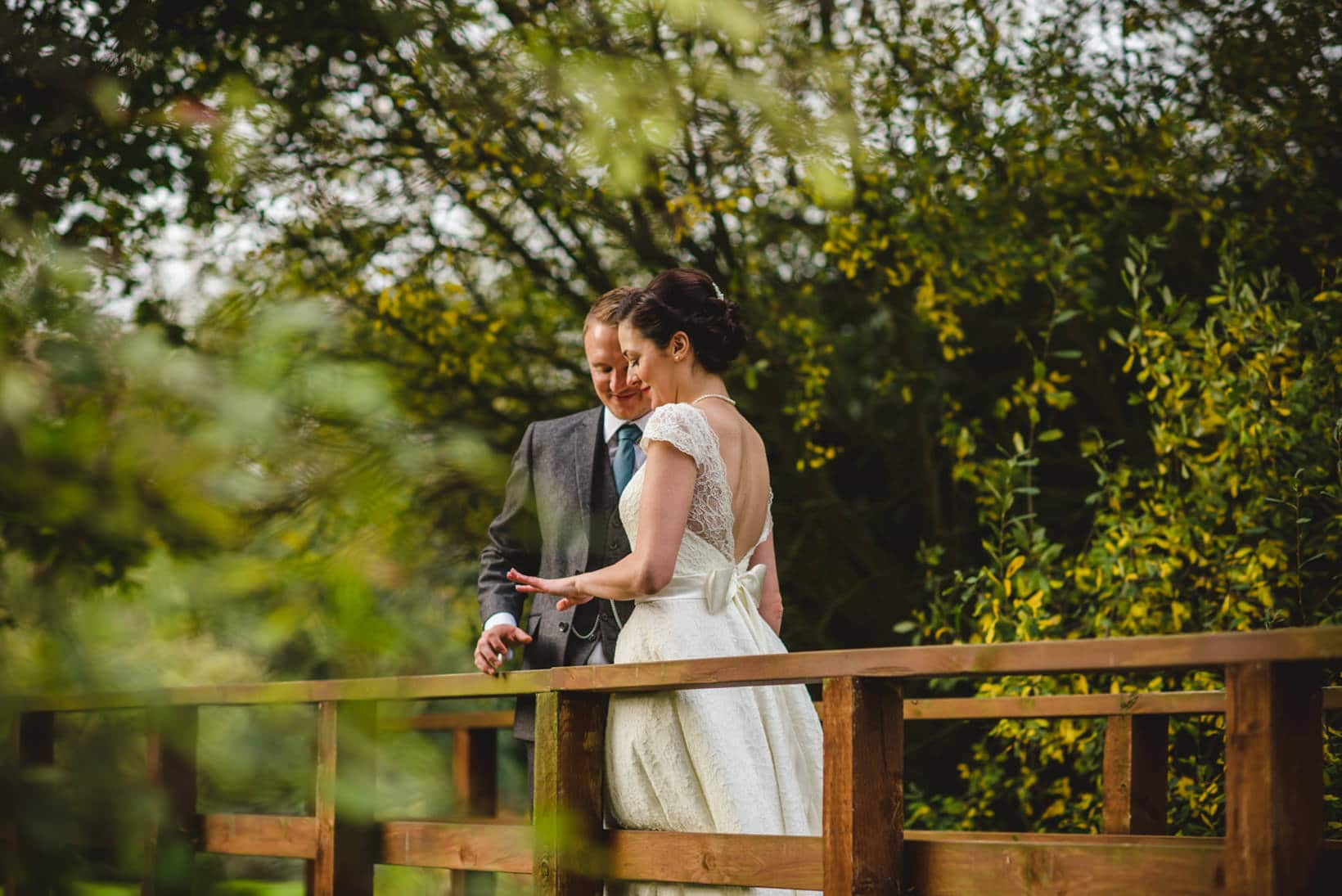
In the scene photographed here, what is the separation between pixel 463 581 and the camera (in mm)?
1541

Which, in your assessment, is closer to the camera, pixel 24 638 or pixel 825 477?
pixel 24 638

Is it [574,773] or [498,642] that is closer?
[574,773]

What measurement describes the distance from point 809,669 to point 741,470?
74 cm

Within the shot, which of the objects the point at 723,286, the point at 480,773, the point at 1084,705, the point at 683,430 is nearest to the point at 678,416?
the point at 683,430

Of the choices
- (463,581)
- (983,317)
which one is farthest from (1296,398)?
(463,581)

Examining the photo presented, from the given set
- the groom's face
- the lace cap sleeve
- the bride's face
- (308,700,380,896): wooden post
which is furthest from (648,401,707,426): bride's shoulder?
(308,700,380,896): wooden post

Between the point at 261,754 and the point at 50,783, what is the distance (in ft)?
0.78

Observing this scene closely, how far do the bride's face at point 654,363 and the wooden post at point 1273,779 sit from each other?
1.45 meters

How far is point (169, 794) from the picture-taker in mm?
1264

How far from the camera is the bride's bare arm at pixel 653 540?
9.25 feet

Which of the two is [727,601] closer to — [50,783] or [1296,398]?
[50,783]

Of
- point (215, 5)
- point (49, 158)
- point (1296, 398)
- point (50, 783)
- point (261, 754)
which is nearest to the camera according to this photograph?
point (261, 754)

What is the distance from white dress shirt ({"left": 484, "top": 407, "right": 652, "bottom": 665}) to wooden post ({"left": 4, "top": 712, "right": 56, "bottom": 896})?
2.04 m

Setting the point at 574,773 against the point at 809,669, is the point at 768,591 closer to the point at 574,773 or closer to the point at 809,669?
the point at 574,773
